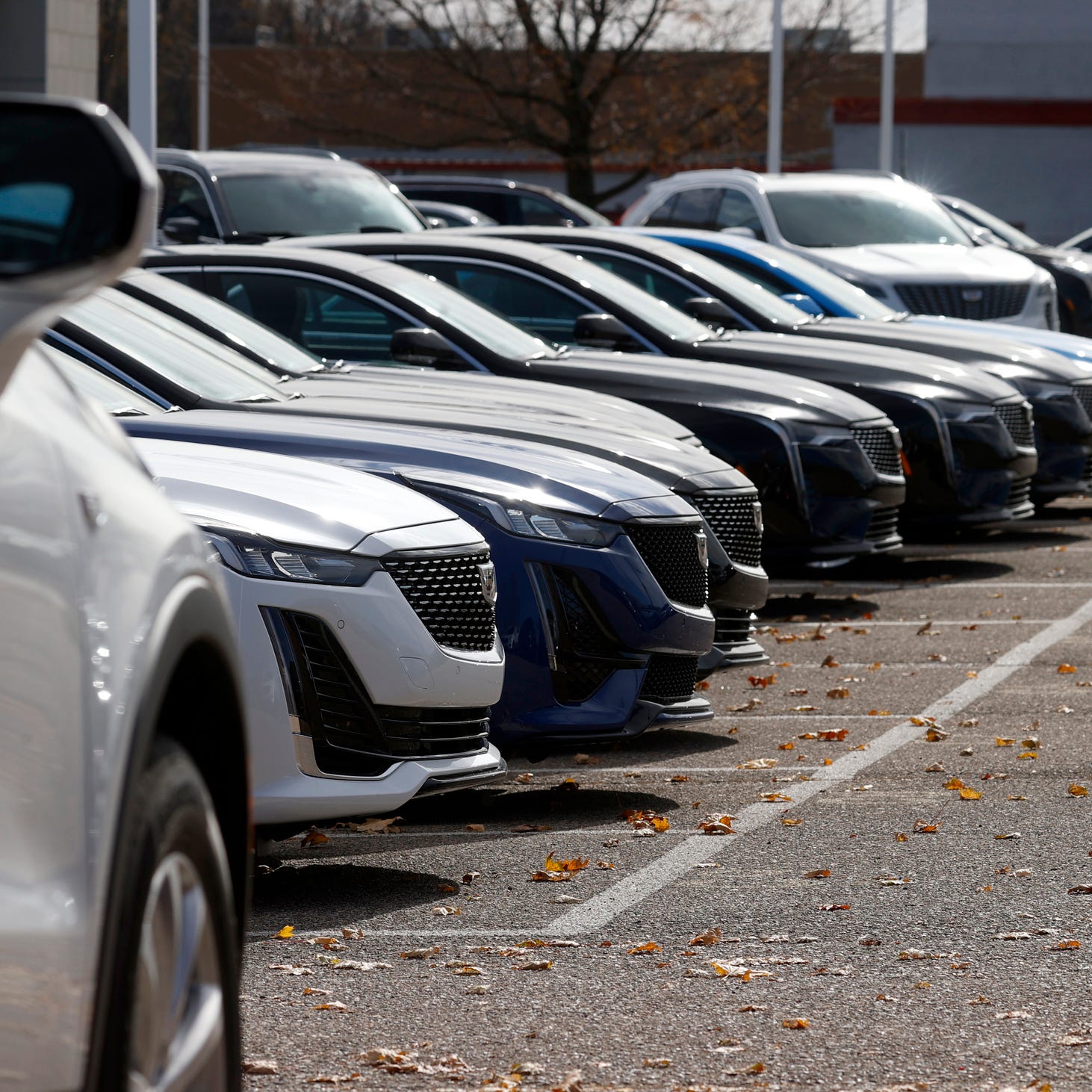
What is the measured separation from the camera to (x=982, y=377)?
47.2 feet

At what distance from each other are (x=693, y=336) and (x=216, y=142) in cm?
4845

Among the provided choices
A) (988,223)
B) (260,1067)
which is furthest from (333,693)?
(988,223)

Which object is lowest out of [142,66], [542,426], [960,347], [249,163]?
[960,347]

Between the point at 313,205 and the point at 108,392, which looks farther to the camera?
the point at 313,205

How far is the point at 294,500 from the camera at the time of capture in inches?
246

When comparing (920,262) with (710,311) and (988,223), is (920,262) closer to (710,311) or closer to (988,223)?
(710,311)

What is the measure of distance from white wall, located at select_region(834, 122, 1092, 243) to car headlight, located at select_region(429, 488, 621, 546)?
1496 inches

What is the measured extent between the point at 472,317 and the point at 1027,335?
23.1 ft

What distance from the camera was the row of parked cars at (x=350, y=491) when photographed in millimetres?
2520

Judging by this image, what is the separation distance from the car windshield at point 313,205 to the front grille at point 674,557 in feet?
26.8

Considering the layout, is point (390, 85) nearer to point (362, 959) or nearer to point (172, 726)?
point (362, 959)

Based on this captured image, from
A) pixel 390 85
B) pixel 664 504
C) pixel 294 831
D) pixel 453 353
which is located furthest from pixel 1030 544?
pixel 390 85

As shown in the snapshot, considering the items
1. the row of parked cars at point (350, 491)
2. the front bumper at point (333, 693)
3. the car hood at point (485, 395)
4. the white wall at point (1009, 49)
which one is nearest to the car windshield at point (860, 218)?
the row of parked cars at point (350, 491)

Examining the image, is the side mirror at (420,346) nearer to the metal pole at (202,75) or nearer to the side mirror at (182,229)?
the side mirror at (182,229)
